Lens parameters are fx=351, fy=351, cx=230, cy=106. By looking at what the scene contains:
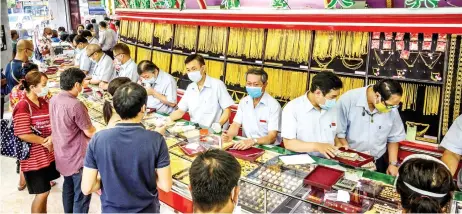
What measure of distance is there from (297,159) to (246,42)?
288 centimetres

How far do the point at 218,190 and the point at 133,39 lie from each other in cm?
738

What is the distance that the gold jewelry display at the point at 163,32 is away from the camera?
21.6ft

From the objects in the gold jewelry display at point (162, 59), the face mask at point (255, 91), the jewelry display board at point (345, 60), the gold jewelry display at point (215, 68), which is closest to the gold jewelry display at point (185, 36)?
the jewelry display board at point (345, 60)

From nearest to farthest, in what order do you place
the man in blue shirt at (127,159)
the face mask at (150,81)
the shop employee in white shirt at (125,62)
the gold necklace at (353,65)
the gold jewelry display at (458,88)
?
the man in blue shirt at (127,159)
the gold jewelry display at (458,88)
the gold necklace at (353,65)
the face mask at (150,81)
the shop employee in white shirt at (125,62)

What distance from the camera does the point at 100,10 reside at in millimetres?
15586

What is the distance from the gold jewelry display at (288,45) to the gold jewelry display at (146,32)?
10.5 ft

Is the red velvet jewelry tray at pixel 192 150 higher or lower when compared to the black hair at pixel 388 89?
lower

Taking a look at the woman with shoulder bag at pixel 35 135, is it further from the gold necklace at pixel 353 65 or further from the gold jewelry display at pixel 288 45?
the gold necklace at pixel 353 65

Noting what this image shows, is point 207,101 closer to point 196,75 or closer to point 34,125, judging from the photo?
point 196,75

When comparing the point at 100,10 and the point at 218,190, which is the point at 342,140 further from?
the point at 100,10

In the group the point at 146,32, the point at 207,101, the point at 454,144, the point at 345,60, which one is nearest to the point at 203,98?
the point at 207,101

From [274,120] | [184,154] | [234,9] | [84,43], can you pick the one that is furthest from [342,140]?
[84,43]

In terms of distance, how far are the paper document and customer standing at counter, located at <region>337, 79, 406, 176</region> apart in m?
0.64

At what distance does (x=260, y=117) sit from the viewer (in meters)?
3.38
